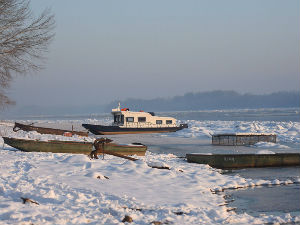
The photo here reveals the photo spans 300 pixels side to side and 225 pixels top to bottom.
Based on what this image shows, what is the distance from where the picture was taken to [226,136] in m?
32.5

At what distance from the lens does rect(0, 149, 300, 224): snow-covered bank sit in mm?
8859

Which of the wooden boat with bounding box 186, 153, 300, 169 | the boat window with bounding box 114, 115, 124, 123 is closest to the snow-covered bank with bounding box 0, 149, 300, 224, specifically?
the wooden boat with bounding box 186, 153, 300, 169

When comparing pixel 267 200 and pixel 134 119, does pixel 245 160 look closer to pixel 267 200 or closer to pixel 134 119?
pixel 267 200

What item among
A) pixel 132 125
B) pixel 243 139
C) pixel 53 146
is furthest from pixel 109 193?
pixel 132 125

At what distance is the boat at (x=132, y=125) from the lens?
149 ft

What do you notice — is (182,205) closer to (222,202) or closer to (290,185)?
(222,202)

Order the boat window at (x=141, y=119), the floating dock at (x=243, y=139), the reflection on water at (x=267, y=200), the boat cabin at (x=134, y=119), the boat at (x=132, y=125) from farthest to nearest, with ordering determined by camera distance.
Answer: the boat window at (x=141, y=119), the boat cabin at (x=134, y=119), the boat at (x=132, y=125), the floating dock at (x=243, y=139), the reflection on water at (x=267, y=200)

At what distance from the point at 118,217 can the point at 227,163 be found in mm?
10916

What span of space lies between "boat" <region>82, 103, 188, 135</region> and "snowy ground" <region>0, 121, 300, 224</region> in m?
29.1

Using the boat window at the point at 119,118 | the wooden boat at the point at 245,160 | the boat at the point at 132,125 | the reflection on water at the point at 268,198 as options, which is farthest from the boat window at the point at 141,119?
the reflection on water at the point at 268,198

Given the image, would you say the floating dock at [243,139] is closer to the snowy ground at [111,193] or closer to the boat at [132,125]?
the boat at [132,125]

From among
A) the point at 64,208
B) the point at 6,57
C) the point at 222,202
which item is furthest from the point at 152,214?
the point at 6,57

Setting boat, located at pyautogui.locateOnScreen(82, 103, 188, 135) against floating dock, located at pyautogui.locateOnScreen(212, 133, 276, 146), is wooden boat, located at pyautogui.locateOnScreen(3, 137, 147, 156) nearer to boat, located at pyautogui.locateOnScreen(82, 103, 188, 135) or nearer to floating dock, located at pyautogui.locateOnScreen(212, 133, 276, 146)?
floating dock, located at pyautogui.locateOnScreen(212, 133, 276, 146)

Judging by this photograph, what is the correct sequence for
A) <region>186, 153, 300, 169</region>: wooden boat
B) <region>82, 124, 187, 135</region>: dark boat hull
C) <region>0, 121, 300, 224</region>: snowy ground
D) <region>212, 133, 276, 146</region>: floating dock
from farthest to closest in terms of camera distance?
<region>82, 124, 187, 135</region>: dark boat hull < <region>212, 133, 276, 146</region>: floating dock < <region>186, 153, 300, 169</region>: wooden boat < <region>0, 121, 300, 224</region>: snowy ground
